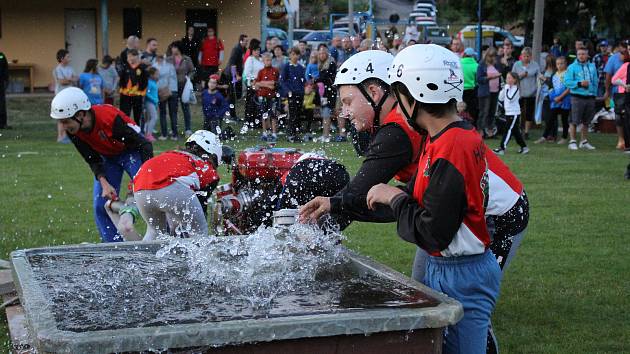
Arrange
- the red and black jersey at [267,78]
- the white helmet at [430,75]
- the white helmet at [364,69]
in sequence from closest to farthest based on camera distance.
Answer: the white helmet at [430,75] → the white helmet at [364,69] → the red and black jersey at [267,78]

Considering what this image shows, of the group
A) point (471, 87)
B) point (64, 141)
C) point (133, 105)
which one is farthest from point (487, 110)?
point (64, 141)

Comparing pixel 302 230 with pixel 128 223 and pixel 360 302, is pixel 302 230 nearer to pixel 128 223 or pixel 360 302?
pixel 360 302

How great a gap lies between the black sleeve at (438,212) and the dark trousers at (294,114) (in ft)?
58.0

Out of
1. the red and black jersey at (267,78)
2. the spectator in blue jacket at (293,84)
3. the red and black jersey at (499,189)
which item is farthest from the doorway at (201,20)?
the red and black jersey at (499,189)

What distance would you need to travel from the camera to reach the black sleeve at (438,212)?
4156 mm

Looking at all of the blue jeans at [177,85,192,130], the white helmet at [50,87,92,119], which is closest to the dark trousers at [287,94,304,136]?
the blue jeans at [177,85,192,130]

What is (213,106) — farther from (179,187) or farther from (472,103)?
(179,187)

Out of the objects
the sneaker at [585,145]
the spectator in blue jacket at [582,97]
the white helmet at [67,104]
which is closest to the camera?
the white helmet at [67,104]

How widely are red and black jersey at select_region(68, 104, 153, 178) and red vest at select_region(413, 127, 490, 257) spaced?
499 centimetres

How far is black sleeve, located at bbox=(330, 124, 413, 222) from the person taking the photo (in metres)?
5.23

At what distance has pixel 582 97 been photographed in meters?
21.2

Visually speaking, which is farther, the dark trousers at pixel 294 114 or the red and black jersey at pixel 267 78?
the dark trousers at pixel 294 114

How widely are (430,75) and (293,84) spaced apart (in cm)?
1822

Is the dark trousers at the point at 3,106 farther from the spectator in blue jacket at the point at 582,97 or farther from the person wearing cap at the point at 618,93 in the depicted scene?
the person wearing cap at the point at 618,93
